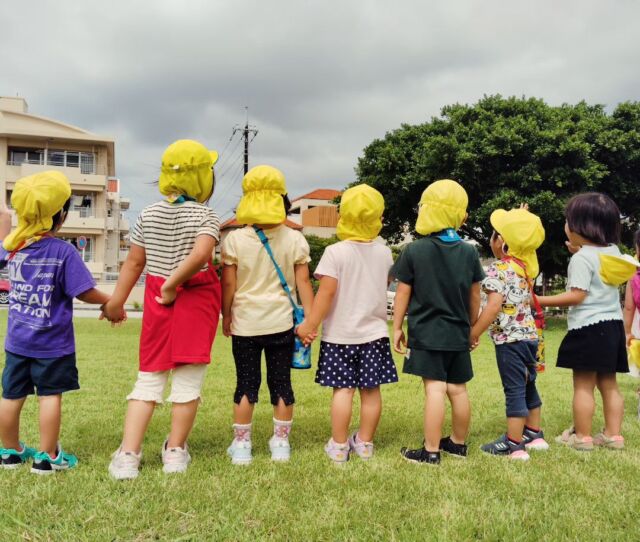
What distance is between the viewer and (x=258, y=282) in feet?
10.5

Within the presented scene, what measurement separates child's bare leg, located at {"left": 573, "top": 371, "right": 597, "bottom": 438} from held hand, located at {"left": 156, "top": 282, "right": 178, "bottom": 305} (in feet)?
9.07

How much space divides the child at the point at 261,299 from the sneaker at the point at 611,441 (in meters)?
2.19

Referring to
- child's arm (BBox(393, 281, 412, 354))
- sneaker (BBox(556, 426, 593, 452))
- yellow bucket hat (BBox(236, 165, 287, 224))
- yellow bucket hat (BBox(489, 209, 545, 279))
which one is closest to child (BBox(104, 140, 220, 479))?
yellow bucket hat (BBox(236, 165, 287, 224))

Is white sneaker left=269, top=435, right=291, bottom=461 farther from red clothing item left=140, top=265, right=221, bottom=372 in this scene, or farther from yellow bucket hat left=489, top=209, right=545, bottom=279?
yellow bucket hat left=489, top=209, right=545, bottom=279

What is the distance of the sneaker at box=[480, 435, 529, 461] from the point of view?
334 centimetres

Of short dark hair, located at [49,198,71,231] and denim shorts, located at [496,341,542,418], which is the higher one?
short dark hair, located at [49,198,71,231]

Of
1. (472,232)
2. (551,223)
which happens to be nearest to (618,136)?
(551,223)

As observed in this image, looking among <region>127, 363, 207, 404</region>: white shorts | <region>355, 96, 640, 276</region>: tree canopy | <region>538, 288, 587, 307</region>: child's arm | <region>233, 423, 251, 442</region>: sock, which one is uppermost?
<region>355, 96, 640, 276</region>: tree canopy

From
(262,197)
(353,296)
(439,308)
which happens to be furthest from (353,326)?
(262,197)

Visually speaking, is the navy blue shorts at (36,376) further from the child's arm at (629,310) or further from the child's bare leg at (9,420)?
the child's arm at (629,310)

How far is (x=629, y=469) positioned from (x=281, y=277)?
2354mm

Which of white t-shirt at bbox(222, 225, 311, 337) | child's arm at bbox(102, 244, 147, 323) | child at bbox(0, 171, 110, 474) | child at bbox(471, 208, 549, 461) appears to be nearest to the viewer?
child at bbox(0, 171, 110, 474)

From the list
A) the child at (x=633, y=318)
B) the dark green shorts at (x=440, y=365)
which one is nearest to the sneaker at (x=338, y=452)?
the dark green shorts at (x=440, y=365)

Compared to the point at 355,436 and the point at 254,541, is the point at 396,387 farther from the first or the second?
the point at 254,541
